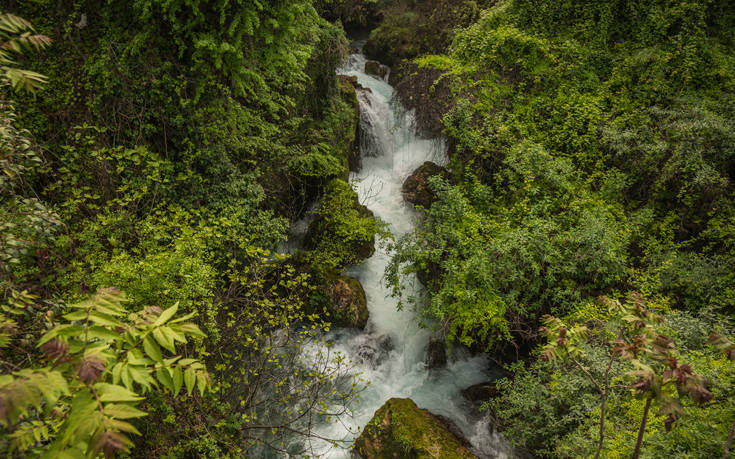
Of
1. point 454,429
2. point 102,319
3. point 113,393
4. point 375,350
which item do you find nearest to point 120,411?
point 113,393

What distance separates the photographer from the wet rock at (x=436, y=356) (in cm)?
742

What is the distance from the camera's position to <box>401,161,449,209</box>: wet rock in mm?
9891

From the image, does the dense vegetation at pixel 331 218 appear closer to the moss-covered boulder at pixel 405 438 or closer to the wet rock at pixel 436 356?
the wet rock at pixel 436 356

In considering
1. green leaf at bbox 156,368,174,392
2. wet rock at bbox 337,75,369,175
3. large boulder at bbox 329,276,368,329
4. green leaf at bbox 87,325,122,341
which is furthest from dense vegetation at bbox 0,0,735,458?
wet rock at bbox 337,75,369,175

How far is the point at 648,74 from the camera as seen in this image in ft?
25.3

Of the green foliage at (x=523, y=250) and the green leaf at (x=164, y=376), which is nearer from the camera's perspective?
the green leaf at (x=164, y=376)

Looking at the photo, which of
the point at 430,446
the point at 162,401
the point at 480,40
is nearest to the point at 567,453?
the point at 430,446

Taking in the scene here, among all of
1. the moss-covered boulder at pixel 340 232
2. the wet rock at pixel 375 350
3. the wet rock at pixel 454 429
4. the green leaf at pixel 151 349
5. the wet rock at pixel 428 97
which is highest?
the wet rock at pixel 428 97

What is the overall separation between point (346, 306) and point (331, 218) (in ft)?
7.79

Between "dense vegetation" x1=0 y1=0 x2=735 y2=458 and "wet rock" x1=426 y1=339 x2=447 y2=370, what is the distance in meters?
0.43

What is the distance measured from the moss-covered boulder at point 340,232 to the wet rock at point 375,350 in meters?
2.00

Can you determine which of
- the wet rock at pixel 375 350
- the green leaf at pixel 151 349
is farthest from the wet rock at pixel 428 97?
the green leaf at pixel 151 349

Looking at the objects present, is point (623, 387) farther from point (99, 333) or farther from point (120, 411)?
point (99, 333)

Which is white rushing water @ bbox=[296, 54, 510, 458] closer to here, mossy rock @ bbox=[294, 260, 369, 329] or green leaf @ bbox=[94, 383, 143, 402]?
mossy rock @ bbox=[294, 260, 369, 329]
